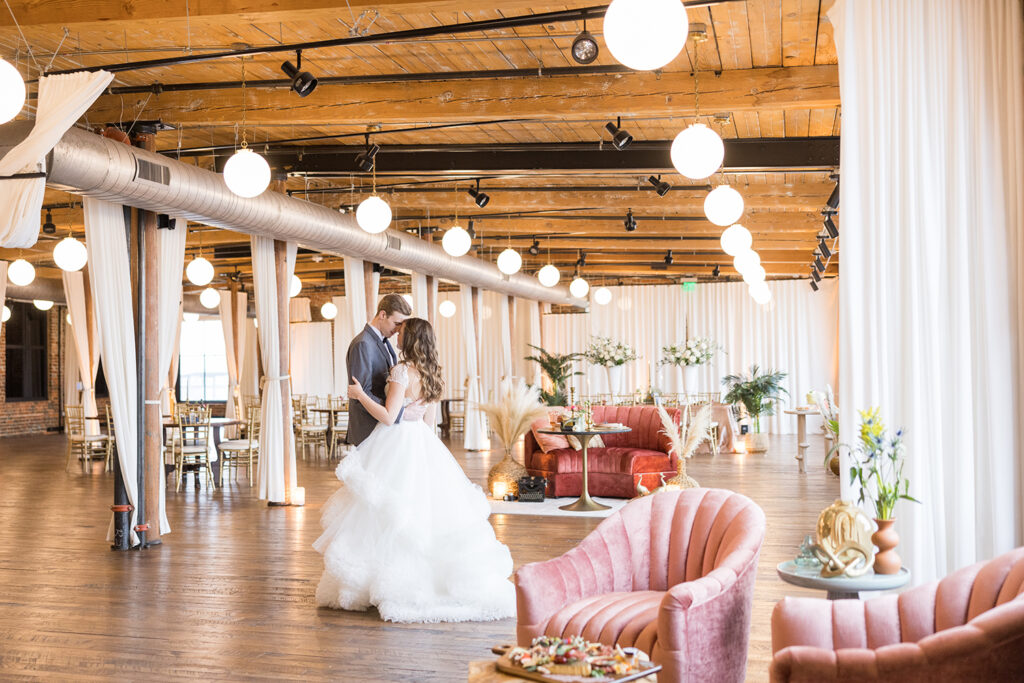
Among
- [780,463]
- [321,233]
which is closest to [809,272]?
[780,463]

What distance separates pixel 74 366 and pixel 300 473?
920cm

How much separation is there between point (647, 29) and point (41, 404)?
19.9m

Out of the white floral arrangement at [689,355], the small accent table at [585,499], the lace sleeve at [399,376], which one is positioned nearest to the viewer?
the lace sleeve at [399,376]

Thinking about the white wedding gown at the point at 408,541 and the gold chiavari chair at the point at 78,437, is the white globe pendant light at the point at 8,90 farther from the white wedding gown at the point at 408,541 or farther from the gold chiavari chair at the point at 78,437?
the gold chiavari chair at the point at 78,437

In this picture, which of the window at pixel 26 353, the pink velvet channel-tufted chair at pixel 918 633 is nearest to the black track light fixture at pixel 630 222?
the pink velvet channel-tufted chair at pixel 918 633

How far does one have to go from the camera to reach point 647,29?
11.3ft

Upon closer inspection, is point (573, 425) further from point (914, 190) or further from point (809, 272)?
point (809, 272)

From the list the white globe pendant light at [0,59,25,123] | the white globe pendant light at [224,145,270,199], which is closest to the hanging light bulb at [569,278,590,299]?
the white globe pendant light at [224,145,270,199]

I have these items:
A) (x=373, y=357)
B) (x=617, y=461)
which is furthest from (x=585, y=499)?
(x=373, y=357)

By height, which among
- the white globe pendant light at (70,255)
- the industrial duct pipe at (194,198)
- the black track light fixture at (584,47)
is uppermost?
the black track light fixture at (584,47)

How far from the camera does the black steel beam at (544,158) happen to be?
340 inches

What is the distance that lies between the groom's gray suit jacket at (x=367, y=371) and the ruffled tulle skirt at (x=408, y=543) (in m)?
0.14

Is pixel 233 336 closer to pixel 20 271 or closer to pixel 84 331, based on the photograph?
pixel 84 331

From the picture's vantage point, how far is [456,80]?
283 inches
